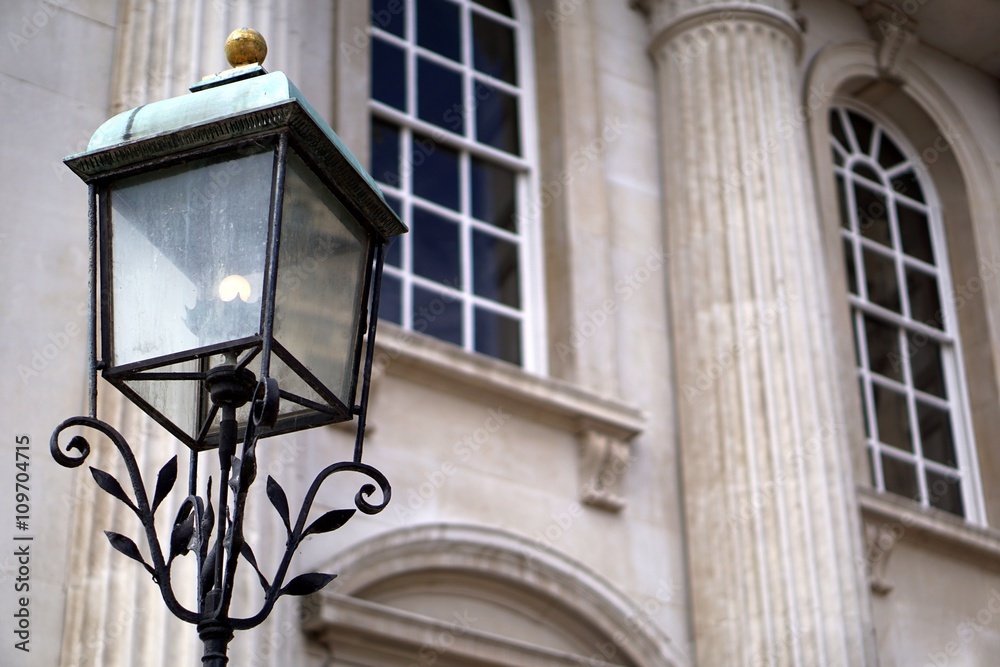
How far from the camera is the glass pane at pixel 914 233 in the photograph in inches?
478

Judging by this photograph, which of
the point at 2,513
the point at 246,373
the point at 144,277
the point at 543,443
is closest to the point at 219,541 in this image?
the point at 246,373

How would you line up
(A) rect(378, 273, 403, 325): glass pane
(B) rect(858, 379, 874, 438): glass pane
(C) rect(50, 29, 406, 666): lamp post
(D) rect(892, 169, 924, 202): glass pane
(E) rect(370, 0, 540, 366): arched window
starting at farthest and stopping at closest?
(D) rect(892, 169, 924, 202): glass pane < (B) rect(858, 379, 874, 438): glass pane < (E) rect(370, 0, 540, 366): arched window < (A) rect(378, 273, 403, 325): glass pane < (C) rect(50, 29, 406, 666): lamp post

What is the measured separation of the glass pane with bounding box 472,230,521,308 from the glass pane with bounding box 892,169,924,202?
4081mm

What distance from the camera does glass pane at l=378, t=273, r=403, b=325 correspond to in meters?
8.82

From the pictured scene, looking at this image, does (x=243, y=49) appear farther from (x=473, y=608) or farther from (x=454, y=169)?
(x=454, y=169)

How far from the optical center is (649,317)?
9.50 m

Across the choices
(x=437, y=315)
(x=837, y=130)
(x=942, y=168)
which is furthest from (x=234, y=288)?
(x=942, y=168)

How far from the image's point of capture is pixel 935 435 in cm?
1132

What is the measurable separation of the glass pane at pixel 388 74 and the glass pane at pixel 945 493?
4.42 m

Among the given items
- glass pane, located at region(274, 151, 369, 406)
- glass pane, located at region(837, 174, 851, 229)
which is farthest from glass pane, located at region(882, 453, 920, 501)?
glass pane, located at region(274, 151, 369, 406)

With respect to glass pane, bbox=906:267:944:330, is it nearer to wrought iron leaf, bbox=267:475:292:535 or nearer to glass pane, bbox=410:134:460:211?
glass pane, bbox=410:134:460:211

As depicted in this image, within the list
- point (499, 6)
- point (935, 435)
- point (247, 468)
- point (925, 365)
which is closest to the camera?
point (247, 468)

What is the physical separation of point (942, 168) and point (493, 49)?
13.4 feet

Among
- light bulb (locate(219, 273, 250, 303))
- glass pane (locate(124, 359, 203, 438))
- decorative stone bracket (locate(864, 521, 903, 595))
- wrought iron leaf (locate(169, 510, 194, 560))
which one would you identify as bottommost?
wrought iron leaf (locate(169, 510, 194, 560))
